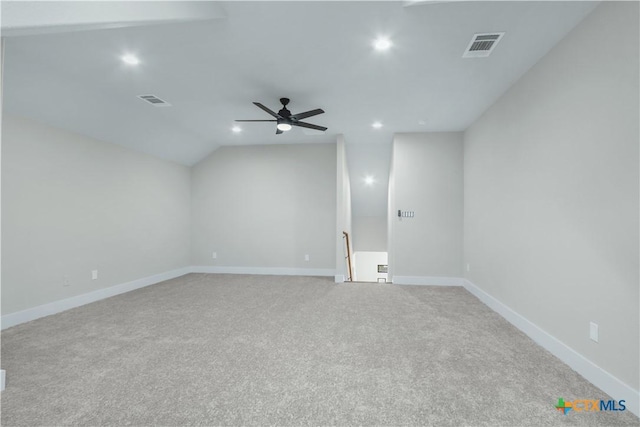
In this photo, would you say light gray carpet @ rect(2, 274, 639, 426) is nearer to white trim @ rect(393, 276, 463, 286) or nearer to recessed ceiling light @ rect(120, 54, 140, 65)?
white trim @ rect(393, 276, 463, 286)

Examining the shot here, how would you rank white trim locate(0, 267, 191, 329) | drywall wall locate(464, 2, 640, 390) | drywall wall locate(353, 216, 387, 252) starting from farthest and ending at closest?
drywall wall locate(353, 216, 387, 252) → white trim locate(0, 267, 191, 329) → drywall wall locate(464, 2, 640, 390)

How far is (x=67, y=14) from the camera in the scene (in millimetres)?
2004

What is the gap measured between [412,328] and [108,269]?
4654 mm

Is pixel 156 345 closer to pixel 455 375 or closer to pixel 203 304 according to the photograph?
pixel 203 304

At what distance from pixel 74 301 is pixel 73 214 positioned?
1.22m

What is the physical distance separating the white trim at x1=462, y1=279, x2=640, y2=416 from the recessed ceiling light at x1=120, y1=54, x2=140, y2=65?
478 centimetres

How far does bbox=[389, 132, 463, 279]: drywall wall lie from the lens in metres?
5.15

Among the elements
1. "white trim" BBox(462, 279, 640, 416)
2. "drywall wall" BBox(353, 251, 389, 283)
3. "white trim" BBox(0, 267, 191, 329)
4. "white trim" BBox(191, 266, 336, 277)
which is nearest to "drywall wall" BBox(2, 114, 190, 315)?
"white trim" BBox(0, 267, 191, 329)

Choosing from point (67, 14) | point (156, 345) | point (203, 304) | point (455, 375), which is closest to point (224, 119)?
point (67, 14)

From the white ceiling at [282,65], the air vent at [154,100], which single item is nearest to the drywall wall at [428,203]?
the white ceiling at [282,65]

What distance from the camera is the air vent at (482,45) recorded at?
2.47m

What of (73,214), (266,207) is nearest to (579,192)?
(266,207)

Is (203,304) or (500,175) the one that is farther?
(203,304)

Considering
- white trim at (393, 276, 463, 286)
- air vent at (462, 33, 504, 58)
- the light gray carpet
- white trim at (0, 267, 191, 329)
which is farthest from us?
white trim at (393, 276, 463, 286)
